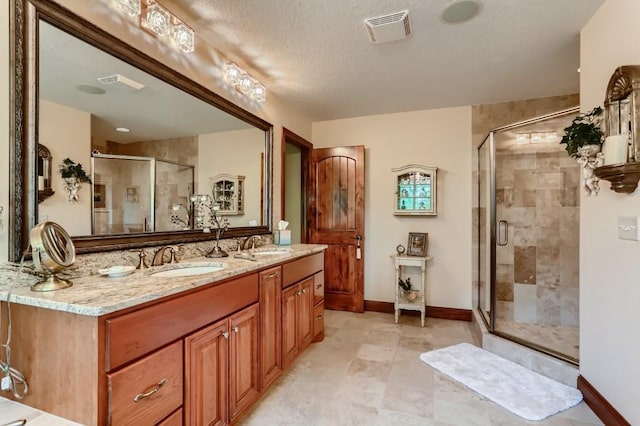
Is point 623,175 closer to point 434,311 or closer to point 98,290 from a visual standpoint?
point 98,290

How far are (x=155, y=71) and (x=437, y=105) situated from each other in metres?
3.07

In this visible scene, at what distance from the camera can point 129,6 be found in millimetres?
1621

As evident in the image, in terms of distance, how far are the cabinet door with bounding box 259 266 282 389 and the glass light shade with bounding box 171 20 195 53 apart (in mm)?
1551

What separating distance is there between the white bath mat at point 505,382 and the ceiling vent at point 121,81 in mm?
2953

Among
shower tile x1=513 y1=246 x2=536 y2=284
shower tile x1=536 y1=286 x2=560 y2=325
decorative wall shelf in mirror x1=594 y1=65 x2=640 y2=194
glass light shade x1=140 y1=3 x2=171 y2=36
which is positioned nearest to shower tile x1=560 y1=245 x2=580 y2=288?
shower tile x1=536 y1=286 x2=560 y2=325

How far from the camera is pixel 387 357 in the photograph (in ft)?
8.77

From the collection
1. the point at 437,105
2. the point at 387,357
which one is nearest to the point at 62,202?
the point at 387,357

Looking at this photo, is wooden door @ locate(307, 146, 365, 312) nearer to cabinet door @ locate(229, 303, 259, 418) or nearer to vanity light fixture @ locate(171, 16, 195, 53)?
cabinet door @ locate(229, 303, 259, 418)

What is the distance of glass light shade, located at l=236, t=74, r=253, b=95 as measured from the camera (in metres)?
2.55

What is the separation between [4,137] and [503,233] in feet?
13.4

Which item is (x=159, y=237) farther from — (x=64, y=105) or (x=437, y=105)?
(x=437, y=105)

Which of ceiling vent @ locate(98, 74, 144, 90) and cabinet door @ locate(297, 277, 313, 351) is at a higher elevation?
ceiling vent @ locate(98, 74, 144, 90)

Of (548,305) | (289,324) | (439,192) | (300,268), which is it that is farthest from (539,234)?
(289,324)

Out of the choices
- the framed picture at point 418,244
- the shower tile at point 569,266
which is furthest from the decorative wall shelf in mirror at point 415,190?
the shower tile at point 569,266
